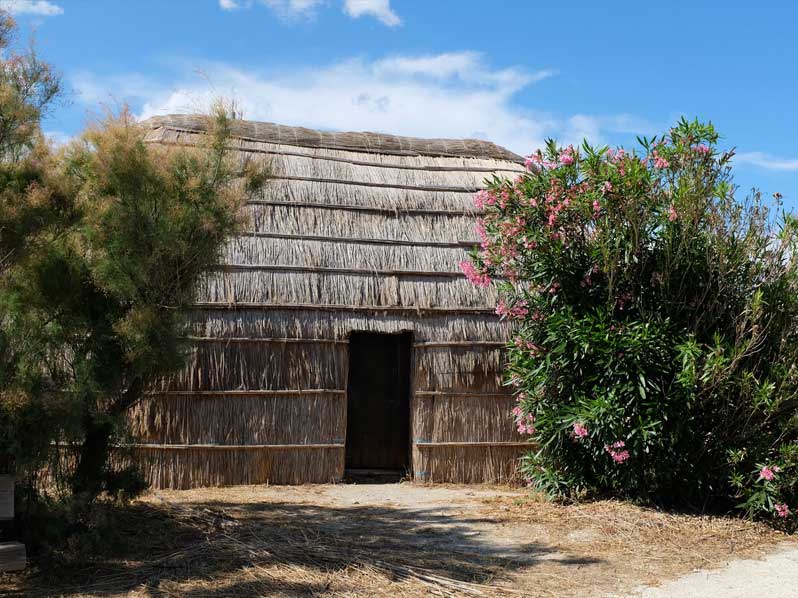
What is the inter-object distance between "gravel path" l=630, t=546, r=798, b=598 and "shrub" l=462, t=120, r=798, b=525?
4.25ft

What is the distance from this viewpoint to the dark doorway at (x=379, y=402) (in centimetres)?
1074

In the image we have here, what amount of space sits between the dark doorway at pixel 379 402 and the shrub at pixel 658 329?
2.26m

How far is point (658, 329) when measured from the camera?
8203 millimetres

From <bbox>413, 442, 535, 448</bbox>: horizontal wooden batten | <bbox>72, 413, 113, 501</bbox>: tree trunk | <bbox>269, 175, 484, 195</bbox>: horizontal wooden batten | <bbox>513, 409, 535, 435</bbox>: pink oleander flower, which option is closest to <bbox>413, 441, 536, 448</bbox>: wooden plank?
<bbox>413, 442, 535, 448</bbox>: horizontal wooden batten

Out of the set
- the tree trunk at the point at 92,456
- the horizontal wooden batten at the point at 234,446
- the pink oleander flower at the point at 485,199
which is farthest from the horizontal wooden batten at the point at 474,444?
the tree trunk at the point at 92,456

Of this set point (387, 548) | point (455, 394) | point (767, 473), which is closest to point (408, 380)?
point (455, 394)

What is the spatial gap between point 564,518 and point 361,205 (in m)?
4.87

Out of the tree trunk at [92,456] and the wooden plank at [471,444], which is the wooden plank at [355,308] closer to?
the wooden plank at [471,444]

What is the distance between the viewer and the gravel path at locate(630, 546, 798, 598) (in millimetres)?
5871

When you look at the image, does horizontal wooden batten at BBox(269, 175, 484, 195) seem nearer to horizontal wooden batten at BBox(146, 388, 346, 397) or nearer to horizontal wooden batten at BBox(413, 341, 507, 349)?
horizontal wooden batten at BBox(413, 341, 507, 349)

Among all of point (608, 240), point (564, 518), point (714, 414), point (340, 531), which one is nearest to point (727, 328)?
point (714, 414)

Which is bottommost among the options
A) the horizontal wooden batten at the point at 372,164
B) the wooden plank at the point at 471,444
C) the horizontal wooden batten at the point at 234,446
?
the horizontal wooden batten at the point at 234,446

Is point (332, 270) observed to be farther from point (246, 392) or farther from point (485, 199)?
point (485, 199)

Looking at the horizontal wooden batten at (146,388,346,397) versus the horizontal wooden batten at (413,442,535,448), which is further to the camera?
the horizontal wooden batten at (413,442,535,448)
